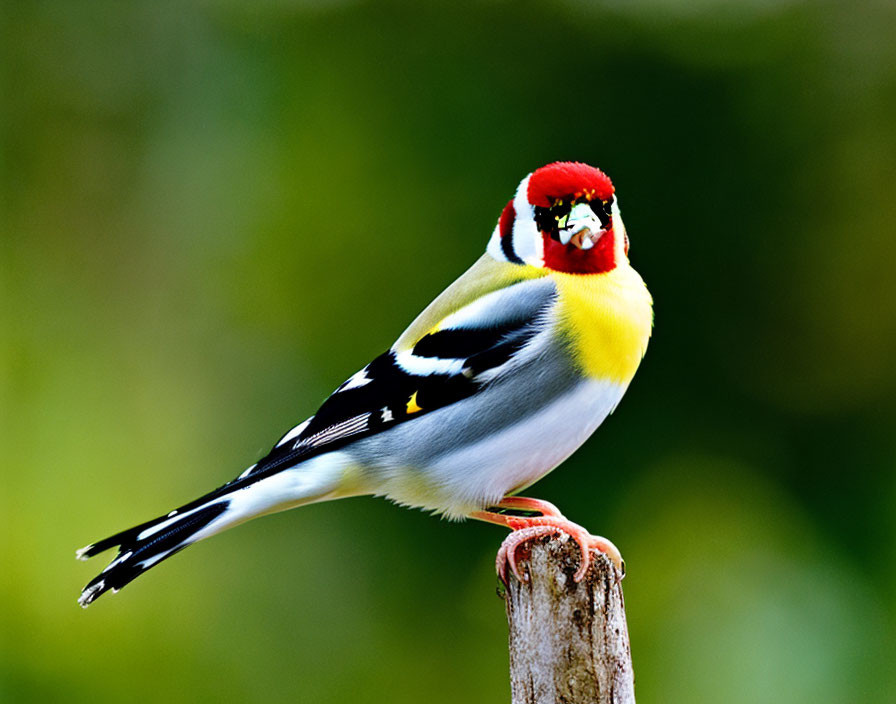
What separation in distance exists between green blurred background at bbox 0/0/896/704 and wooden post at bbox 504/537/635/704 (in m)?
1.74

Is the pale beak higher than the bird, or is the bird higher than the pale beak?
the pale beak

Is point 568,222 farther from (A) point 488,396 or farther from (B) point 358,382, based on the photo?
(B) point 358,382

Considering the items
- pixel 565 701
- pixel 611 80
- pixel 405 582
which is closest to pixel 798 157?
pixel 611 80

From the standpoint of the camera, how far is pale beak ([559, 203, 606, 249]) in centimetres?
211

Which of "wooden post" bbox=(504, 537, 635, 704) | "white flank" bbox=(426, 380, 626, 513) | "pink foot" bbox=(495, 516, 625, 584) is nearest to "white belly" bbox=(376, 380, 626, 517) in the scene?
"white flank" bbox=(426, 380, 626, 513)

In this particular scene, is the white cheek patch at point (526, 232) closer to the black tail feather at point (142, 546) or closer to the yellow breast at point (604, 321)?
the yellow breast at point (604, 321)

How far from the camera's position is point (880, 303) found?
405 cm

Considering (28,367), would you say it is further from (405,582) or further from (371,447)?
(371,447)

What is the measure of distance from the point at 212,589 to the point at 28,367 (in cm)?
109

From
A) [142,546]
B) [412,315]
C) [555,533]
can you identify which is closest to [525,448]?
[555,533]

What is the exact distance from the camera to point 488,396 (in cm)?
215

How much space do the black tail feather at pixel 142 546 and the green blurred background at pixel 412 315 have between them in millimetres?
1652

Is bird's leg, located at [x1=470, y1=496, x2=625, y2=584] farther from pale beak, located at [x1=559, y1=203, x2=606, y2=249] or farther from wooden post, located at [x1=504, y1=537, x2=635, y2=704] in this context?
pale beak, located at [x1=559, y1=203, x2=606, y2=249]

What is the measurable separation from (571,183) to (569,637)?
0.85 metres
